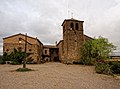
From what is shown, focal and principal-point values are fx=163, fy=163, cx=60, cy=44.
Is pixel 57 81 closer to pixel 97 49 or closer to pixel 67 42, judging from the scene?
pixel 97 49

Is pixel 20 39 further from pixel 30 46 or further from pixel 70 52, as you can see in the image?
pixel 70 52

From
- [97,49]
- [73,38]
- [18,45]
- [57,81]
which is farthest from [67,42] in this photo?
[57,81]

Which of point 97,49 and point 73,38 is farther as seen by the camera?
point 73,38

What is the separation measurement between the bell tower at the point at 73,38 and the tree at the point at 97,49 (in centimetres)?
535

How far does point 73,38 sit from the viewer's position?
40.5 meters

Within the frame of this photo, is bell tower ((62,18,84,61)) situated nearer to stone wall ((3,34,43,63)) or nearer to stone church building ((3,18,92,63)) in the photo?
stone church building ((3,18,92,63))

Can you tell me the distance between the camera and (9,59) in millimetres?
40438

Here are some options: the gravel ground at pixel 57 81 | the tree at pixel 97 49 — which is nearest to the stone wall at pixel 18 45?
the tree at pixel 97 49

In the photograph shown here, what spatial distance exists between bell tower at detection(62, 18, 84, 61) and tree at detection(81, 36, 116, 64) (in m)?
5.35

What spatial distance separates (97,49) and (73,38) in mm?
9266

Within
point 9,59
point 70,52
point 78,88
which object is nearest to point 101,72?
point 78,88

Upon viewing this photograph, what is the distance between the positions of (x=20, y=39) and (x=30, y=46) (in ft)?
11.1

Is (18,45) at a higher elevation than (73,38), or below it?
below

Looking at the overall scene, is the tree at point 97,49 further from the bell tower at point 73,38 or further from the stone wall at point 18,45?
the stone wall at point 18,45
